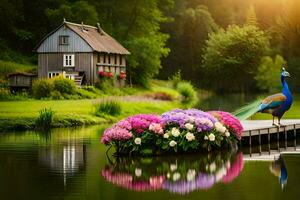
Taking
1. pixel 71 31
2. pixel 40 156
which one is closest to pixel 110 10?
pixel 71 31

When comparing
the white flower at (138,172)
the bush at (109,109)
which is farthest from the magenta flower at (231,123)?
the bush at (109,109)

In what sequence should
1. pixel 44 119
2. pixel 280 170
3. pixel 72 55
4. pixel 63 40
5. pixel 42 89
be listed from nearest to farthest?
pixel 280 170 < pixel 44 119 < pixel 42 89 < pixel 72 55 < pixel 63 40

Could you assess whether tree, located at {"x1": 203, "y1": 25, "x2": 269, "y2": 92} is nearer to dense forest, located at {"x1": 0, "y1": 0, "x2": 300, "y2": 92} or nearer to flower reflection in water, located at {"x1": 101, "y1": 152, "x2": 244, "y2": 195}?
dense forest, located at {"x1": 0, "y1": 0, "x2": 300, "y2": 92}

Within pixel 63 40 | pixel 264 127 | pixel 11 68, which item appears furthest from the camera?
pixel 11 68

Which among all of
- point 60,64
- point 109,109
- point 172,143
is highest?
point 60,64

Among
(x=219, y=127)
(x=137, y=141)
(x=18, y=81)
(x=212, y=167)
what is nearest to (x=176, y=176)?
(x=212, y=167)

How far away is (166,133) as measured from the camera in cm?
2541

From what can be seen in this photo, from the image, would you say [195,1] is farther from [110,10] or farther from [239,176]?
[239,176]

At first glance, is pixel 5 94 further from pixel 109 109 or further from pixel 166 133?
pixel 166 133

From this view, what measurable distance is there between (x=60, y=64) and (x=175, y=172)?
140 ft

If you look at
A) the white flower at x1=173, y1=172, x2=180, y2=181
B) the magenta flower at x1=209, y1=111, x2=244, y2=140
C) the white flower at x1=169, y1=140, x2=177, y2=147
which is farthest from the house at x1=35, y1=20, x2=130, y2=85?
the white flower at x1=173, y1=172, x2=180, y2=181

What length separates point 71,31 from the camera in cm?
6250

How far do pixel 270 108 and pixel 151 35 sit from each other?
144ft

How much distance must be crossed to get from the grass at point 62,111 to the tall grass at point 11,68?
49.6 ft
